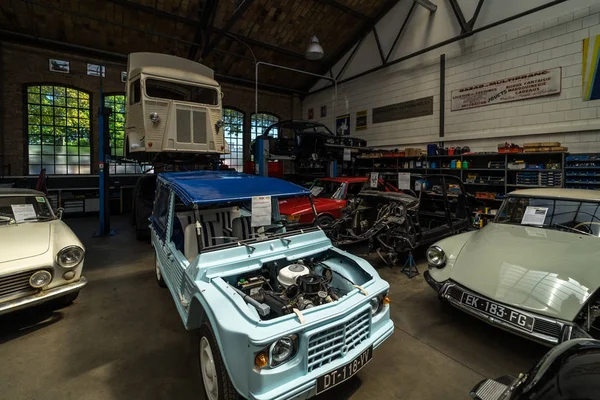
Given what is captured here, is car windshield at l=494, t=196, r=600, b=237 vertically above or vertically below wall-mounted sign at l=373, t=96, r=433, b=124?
below

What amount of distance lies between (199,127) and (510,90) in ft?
23.0

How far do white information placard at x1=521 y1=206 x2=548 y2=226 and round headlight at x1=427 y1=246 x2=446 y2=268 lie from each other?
3.23 feet

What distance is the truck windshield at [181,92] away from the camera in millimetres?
5398

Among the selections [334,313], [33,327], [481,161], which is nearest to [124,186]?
[33,327]

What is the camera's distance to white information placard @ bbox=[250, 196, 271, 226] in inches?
93.2

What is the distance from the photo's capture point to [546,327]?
204 cm

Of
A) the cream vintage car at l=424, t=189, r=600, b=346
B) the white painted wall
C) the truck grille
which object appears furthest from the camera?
the white painted wall

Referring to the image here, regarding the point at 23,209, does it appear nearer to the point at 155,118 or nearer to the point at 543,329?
the point at 155,118

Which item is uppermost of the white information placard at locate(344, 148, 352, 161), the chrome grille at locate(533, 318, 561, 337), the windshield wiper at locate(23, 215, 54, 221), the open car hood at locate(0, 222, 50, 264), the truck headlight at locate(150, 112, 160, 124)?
the truck headlight at locate(150, 112, 160, 124)

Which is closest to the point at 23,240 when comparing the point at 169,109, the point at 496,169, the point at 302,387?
the point at 302,387

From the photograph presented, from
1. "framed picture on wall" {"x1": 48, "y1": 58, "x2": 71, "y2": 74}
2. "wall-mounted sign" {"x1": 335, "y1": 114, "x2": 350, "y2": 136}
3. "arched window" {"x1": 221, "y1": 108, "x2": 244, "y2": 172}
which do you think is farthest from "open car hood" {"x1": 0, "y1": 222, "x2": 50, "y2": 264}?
"wall-mounted sign" {"x1": 335, "y1": 114, "x2": 350, "y2": 136}

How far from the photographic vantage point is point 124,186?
906 centimetres

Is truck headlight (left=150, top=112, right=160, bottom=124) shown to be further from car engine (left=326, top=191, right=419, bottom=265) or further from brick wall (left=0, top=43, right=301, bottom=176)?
brick wall (left=0, top=43, right=301, bottom=176)

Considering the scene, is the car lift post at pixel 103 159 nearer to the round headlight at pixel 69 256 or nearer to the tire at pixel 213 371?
the round headlight at pixel 69 256
